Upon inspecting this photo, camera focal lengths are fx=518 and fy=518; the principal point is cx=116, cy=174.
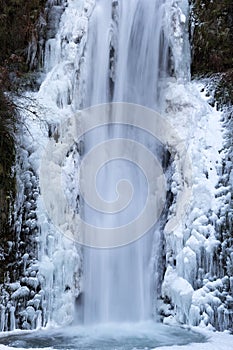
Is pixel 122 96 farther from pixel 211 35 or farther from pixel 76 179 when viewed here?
pixel 211 35

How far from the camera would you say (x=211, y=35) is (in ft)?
26.7

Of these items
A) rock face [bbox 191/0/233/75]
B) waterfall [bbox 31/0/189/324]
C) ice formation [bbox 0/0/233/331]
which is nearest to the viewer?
ice formation [bbox 0/0/233/331]

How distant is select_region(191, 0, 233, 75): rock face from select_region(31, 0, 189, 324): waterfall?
24cm

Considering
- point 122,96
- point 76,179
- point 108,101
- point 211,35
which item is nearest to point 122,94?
point 122,96

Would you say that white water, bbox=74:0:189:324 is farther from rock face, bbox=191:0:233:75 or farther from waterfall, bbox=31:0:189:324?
rock face, bbox=191:0:233:75

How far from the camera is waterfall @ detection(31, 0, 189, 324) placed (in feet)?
19.9

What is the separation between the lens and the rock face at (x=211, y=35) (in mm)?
7947

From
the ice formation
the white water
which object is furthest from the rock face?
the white water

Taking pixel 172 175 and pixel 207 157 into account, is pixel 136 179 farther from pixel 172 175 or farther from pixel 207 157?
pixel 207 157

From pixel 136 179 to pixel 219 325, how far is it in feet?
7.43

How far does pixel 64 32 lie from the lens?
7941mm

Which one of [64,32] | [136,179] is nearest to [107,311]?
[136,179]

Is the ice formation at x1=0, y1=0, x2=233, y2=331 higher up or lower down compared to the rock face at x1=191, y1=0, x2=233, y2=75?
lower down

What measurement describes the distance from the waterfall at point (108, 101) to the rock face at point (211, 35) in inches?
9.6
